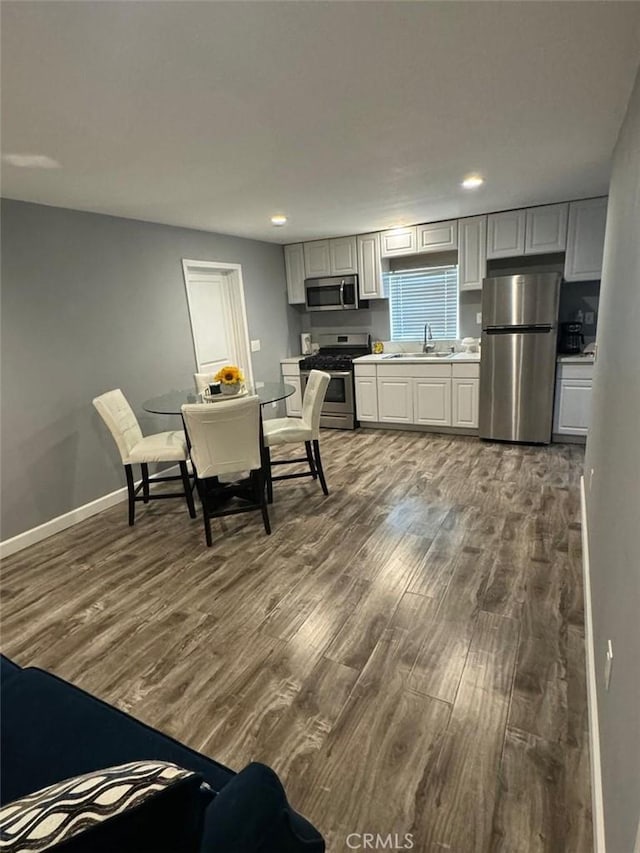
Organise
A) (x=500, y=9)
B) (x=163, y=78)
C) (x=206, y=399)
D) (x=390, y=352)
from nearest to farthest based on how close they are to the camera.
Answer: (x=500, y=9), (x=163, y=78), (x=206, y=399), (x=390, y=352)

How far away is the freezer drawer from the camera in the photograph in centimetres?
432

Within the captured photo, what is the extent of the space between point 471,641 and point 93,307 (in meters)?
3.55

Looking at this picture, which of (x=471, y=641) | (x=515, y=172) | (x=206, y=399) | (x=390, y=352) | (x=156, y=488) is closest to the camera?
(x=471, y=641)

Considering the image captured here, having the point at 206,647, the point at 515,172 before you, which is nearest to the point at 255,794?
the point at 206,647

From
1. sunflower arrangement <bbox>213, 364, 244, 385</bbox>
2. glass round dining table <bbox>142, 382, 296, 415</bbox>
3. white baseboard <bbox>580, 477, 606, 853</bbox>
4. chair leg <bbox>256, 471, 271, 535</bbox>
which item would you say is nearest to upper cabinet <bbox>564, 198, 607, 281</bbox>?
glass round dining table <bbox>142, 382, 296, 415</bbox>

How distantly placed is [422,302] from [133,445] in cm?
384

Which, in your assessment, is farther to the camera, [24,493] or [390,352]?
[390,352]

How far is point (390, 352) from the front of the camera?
576 cm

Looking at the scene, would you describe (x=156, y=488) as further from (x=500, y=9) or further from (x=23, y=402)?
(x=500, y=9)

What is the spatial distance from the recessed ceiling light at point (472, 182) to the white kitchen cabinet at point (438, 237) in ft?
4.36

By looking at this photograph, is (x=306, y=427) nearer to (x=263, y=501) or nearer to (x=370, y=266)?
(x=263, y=501)

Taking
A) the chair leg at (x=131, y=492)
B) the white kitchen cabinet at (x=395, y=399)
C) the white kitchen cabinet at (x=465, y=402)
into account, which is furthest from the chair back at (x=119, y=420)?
the white kitchen cabinet at (x=465, y=402)

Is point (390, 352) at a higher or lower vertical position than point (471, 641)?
higher

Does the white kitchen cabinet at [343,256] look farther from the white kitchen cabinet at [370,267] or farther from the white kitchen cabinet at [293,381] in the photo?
the white kitchen cabinet at [293,381]
